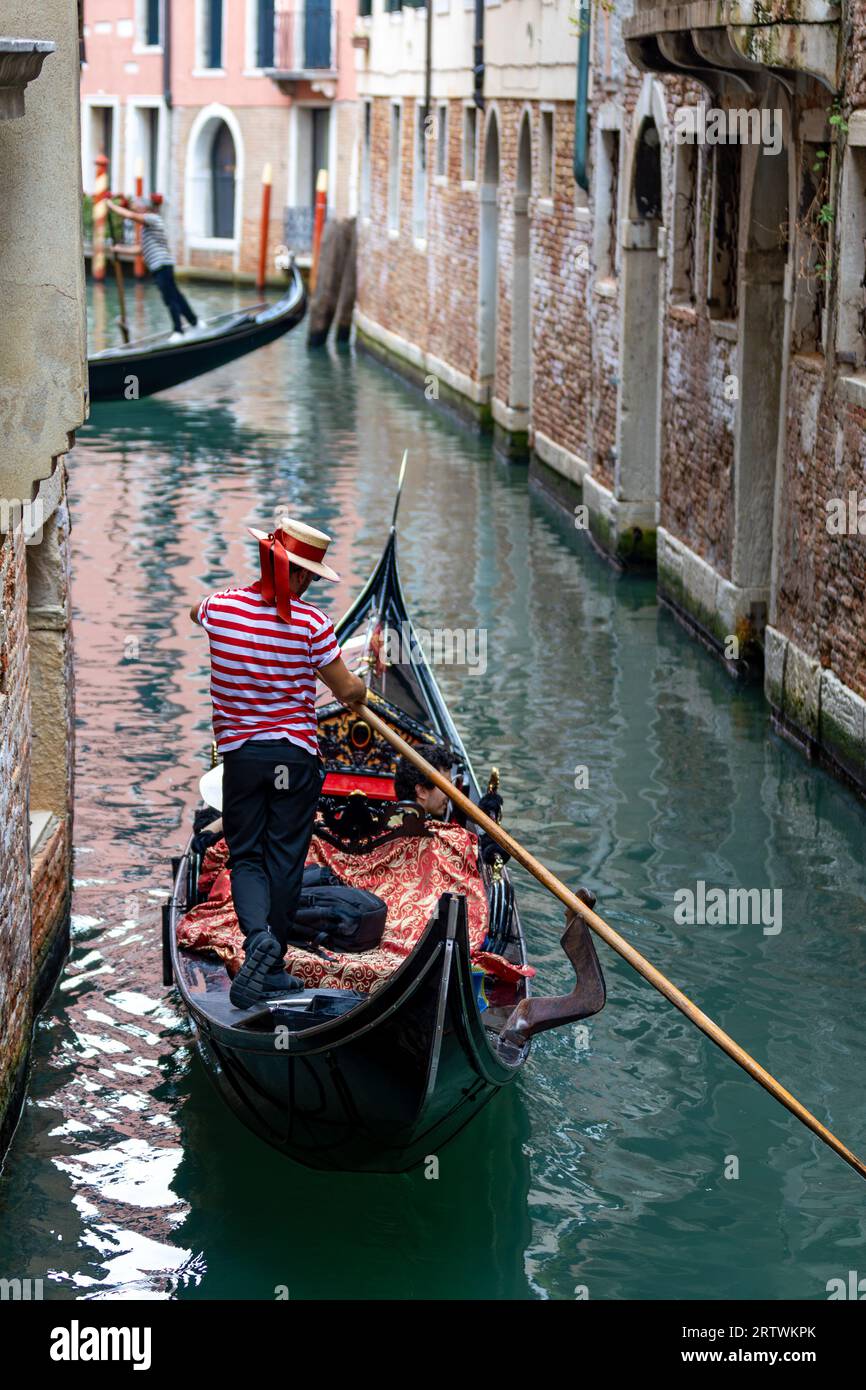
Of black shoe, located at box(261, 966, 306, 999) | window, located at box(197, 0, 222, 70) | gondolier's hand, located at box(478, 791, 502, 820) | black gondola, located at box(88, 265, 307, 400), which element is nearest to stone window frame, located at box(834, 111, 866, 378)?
gondolier's hand, located at box(478, 791, 502, 820)

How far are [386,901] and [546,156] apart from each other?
8855 mm

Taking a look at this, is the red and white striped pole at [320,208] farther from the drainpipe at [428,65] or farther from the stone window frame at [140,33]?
the drainpipe at [428,65]

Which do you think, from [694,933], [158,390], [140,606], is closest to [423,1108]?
[694,933]

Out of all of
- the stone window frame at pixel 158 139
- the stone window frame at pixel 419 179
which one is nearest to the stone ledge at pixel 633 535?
the stone window frame at pixel 419 179

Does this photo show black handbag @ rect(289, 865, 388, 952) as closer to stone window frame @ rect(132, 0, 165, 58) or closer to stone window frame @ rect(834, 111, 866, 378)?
stone window frame @ rect(834, 111, 866, 378)

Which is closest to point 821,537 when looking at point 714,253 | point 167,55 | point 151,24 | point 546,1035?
point 714,253

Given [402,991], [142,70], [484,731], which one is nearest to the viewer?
[402,991]

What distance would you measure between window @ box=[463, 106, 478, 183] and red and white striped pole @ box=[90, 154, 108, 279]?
8.81m

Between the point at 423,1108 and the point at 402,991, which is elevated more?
the point at 402,991

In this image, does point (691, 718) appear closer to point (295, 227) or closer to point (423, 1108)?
point (423, 1108)

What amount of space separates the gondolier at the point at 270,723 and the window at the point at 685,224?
524 cm

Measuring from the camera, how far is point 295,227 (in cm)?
2644
